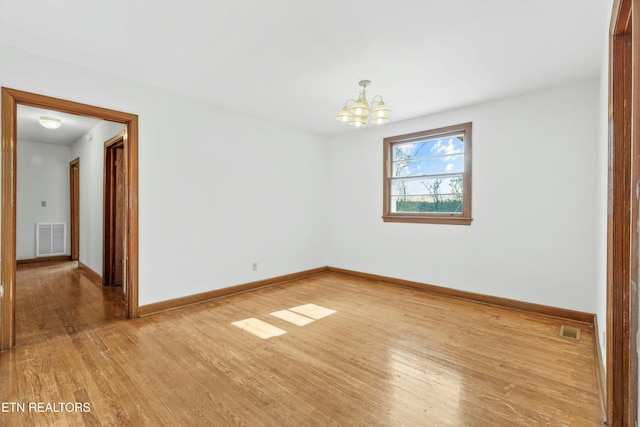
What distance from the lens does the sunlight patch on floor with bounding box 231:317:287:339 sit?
116 inches

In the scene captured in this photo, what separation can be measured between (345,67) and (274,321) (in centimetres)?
272

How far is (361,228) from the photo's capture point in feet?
17.4

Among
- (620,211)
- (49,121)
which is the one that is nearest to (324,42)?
(620,211)

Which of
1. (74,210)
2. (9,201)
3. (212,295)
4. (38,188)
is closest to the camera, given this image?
(9,201)

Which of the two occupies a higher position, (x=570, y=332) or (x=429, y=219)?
(x=429, y=219)

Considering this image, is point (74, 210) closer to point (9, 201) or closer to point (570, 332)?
point (9, 201)

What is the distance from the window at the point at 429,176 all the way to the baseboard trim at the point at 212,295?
1.88 metres

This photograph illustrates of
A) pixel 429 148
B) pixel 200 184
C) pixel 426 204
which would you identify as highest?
pixel 429 148

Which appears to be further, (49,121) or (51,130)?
(51,130)

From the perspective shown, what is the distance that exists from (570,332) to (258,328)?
10.1 ft

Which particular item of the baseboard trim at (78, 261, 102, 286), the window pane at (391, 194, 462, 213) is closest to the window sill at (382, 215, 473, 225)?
the window pane at (391, 194, 462, 213)

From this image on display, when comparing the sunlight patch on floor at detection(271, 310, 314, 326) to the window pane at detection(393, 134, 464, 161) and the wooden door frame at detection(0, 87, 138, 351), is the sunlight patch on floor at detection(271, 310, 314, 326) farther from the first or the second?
the window pane at detection(393, 134, 464, 161)

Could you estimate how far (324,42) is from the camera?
251cm

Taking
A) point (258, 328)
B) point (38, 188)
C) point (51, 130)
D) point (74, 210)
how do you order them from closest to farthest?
point (258, 328) < point (51, 130) < point (38, 188) < point (74, 210)
